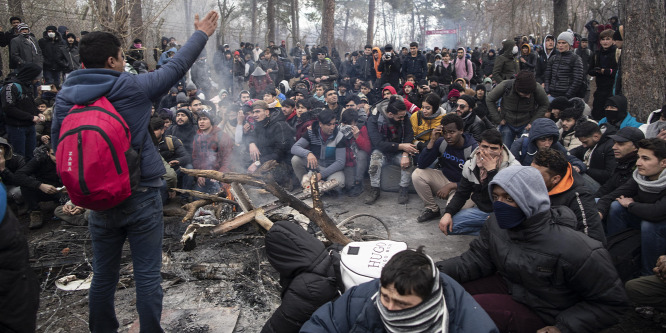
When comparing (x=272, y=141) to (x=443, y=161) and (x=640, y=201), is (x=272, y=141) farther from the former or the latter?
(x=640, y=201)

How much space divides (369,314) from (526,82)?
5712mm

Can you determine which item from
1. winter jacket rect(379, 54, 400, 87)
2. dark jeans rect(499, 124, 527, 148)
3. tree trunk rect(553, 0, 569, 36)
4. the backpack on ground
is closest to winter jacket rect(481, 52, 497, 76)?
tree trunk rect(553, 0, 569, 36)

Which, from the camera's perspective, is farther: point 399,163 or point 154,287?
point 399,163

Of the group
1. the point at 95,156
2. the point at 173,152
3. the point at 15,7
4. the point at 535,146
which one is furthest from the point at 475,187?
the point at 15,7

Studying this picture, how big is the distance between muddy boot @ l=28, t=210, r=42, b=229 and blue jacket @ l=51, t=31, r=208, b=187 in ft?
15.0

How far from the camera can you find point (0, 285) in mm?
1923

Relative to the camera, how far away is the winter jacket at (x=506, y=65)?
10.4 metres

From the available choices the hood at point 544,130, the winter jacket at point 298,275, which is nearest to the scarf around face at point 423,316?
the winter jacket at point 298,275

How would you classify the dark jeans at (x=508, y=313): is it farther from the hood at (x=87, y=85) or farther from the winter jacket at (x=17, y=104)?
the winter jacket at (x=17, y=104)

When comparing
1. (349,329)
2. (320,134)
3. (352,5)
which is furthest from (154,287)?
(352,5)

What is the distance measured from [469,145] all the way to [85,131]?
4.75m

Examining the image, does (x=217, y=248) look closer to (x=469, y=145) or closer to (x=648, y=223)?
(x=469, y=145)

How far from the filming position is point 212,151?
691cm

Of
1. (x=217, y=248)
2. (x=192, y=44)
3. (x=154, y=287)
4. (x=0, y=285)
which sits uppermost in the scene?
(x=192, y=44)
